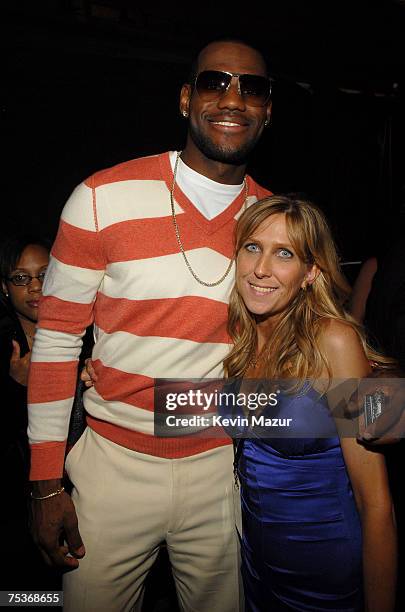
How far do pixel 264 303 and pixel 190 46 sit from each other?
6.02ft

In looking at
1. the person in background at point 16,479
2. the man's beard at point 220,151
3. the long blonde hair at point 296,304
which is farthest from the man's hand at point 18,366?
the man's beard at point 220,151

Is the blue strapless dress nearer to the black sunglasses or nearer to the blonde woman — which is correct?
the blonde woman

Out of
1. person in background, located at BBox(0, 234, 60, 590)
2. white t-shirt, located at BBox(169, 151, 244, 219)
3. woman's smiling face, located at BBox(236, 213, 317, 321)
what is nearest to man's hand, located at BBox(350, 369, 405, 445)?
woman's smiling face, located at BBox(236, 213, 317, 321)

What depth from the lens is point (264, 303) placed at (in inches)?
54.3

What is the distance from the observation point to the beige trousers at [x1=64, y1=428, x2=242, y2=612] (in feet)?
4.46

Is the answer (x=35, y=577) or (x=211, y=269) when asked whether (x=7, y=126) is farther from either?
(x=35, y=577)

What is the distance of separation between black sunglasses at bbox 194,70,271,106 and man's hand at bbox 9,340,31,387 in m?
1.21

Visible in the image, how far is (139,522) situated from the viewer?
1.36 metres

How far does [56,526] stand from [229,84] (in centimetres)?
134

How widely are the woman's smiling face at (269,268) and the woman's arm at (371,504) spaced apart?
228mm

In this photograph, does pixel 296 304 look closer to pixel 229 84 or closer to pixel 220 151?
pixel 220 151

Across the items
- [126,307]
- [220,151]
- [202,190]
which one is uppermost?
[220,151]

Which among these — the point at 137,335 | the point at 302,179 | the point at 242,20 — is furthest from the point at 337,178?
the point at 137,335

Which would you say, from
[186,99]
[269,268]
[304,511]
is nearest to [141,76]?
[186,99]
